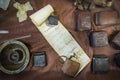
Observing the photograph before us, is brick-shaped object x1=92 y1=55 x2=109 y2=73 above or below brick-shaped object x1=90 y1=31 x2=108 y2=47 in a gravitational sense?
below

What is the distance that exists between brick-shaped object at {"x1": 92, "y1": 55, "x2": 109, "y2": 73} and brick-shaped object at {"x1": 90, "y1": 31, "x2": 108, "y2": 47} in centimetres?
8

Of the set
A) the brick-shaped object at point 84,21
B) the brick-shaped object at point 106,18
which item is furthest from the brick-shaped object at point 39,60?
the brick-shaped object at point 106,18

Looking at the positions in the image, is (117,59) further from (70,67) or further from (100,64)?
(70,67)

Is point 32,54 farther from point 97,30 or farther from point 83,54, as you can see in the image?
point 97,30

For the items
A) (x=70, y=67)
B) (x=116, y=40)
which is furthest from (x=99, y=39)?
(x=70, y=67)

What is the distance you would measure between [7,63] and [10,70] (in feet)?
0.18

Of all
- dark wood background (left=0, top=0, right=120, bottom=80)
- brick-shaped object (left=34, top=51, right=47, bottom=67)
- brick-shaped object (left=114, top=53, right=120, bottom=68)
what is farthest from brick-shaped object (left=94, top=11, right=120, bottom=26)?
brick-shaped object (left=34, top=51, right=47, bottom=67)

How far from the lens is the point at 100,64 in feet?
5.10

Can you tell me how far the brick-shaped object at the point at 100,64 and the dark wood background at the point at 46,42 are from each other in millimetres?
35

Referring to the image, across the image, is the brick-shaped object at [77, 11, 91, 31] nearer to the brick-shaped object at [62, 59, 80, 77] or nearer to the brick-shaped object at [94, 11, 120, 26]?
the brick-shaped object at [94, 11, 120, 26]

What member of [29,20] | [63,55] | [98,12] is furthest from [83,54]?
[29,20]

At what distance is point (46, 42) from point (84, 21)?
0.27m

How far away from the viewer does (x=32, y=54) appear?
156 cm

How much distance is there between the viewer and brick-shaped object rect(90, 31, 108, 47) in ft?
5.11
